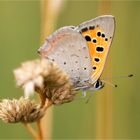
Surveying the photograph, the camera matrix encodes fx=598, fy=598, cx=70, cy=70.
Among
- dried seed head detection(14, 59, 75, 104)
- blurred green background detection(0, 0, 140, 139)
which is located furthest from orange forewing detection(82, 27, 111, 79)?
blurred green background detection(0, 0, 140, 139)

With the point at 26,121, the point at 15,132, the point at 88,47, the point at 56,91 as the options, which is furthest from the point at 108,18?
the point at 15,132

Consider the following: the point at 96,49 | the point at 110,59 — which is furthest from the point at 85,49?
the point at 110,59

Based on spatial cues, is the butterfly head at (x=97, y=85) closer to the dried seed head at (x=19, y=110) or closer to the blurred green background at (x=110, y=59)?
the dried seed head at (x=19, y=110)

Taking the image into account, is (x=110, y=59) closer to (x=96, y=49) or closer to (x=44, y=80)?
(x=96, y=49)

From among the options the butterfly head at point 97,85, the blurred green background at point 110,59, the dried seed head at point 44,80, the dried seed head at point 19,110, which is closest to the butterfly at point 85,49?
the butterfly head at point 97,85

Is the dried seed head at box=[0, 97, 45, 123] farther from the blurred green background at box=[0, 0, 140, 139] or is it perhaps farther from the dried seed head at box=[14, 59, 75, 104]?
the blurred green background at box=[0, 0, 140, 139]
